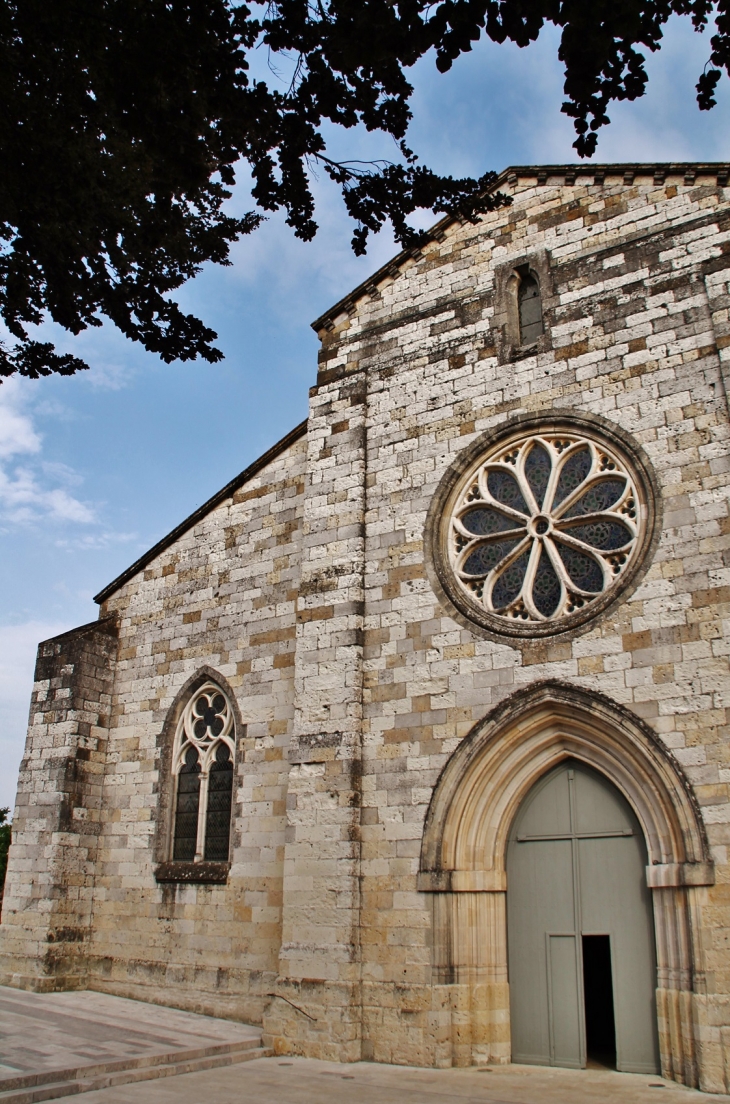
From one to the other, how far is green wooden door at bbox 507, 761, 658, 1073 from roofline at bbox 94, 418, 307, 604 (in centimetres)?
571

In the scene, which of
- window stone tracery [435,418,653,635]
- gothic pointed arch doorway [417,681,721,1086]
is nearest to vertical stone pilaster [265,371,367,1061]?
gothic pointed arch doorway [417,681,721,1086]

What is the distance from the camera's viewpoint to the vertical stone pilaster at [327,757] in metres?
8.75

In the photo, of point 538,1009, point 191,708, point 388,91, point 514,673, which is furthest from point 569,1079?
point 388,91

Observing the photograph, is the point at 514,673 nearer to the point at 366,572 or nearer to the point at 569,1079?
the point at 366,572

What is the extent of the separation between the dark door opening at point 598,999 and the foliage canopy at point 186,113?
6.86 metres

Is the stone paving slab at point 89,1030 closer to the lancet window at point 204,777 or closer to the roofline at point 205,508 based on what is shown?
the lancet window at point 204,777

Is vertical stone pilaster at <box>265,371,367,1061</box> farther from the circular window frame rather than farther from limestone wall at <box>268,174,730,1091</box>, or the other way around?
the circular window frame

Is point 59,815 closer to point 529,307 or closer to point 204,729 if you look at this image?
point 204,729

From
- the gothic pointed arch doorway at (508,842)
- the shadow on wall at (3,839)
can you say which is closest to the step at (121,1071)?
the gothic pointed arch doorway at (508,842)

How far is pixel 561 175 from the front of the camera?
33.7ft

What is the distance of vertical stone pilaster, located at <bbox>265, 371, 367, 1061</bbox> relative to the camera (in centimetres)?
875

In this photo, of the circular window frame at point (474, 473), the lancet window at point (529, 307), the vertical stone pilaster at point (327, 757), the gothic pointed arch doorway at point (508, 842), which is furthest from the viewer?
the lancet window at point (529, 307)

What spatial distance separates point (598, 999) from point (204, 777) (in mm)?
5249

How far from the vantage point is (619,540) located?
8891mm
